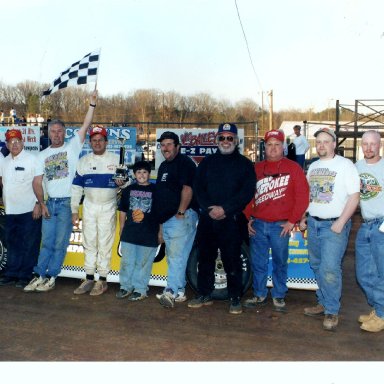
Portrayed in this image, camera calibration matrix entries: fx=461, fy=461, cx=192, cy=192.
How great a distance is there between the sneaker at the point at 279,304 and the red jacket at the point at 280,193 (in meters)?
0.87

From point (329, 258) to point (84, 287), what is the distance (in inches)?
110

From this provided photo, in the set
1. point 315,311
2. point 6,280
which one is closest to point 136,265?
point 6,280

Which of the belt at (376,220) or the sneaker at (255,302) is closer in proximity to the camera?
the belt at (376,220)

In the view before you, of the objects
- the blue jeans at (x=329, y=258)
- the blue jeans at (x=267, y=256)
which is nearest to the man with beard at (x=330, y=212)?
the blue jeans at (x=329, y=258)

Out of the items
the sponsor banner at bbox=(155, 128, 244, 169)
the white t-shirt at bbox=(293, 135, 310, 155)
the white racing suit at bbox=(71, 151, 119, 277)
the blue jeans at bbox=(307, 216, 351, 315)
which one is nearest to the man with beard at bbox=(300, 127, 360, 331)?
the blue jeans at bbox=(307, 216, 351, 315)

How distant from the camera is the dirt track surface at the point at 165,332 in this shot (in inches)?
149

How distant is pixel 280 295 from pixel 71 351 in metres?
2.24

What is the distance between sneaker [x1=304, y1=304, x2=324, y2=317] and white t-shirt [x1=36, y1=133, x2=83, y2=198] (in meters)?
3.00

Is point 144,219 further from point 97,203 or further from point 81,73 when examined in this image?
point 81,73

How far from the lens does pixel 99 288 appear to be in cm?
537

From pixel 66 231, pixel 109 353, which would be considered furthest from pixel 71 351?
pixel 66 231

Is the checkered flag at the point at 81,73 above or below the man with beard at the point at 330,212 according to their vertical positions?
above

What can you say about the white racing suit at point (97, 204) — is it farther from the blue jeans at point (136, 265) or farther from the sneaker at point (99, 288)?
the blue jeans at point (136, 265)

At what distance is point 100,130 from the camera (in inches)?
207
